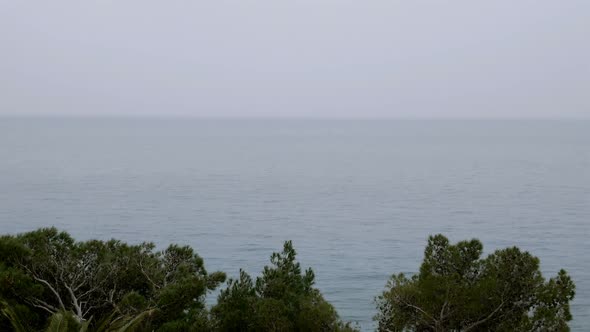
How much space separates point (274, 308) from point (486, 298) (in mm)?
4552

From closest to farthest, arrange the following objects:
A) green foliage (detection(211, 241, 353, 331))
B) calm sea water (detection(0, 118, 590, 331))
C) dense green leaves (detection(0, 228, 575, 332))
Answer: green foliage (detection(211, 241, 353, 331)), dense green leaves (detection(0, 228, 575, 332)), calm sea water (detection(0, 118, 590, 331))

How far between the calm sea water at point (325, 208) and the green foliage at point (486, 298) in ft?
50.6

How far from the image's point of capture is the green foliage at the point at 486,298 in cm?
1484

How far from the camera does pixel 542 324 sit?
47.1 ft

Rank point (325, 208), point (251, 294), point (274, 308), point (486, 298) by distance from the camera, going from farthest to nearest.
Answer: point (325, 208) < point (251, 294) < point (486, 298) < point (274, 308)

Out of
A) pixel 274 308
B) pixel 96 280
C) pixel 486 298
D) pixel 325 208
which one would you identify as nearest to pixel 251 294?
pixel 274 308

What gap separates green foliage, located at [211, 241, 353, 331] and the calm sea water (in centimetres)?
1492

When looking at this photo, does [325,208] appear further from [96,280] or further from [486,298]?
[486,298]

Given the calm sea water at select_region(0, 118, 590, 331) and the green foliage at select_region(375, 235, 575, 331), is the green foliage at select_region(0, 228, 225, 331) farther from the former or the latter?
the calm sea water at select_region(0, 118, 590, 331)

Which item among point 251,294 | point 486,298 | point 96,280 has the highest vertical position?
point 486,298

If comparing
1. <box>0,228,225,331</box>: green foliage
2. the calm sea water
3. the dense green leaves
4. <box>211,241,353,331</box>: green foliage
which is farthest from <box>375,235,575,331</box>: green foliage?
the calm sea water

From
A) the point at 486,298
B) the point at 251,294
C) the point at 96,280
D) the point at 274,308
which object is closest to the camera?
the point at 274,308

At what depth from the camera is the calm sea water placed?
4253 cm

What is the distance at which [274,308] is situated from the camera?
1465 cm
